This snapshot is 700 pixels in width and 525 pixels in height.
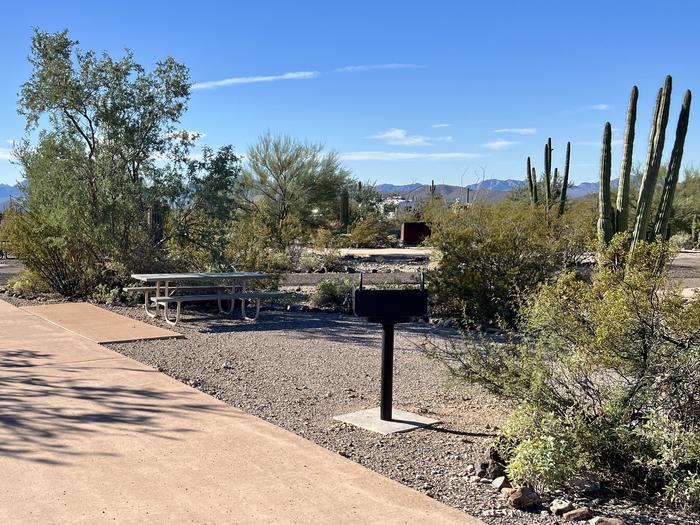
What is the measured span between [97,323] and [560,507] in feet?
27.1

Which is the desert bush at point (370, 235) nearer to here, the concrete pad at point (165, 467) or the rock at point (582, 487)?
the concrete pad at point (165, 467)

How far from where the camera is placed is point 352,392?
6980 mm

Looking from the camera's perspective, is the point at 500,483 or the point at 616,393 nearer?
the point at 500,483

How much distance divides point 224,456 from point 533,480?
1.93 meters

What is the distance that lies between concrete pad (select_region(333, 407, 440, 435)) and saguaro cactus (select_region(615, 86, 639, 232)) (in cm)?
1116

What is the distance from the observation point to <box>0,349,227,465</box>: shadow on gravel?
5066 mm

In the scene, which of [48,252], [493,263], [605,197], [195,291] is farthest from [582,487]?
[605,197]

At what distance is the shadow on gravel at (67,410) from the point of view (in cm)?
507

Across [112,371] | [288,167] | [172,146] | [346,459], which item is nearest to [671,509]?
[346,459]

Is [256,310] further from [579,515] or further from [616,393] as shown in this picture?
[579,515]

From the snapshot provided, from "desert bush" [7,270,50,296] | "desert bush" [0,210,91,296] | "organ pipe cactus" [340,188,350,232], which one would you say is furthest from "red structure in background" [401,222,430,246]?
"desert bush" [0,210,91,296]

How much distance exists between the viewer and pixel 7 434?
5.29 metres

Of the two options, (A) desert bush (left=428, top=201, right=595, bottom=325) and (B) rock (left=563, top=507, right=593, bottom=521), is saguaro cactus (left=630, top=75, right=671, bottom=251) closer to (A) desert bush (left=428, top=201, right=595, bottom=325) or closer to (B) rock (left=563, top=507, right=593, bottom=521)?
(A) desert bush (left=428, top=201, right=595, bottom=325)

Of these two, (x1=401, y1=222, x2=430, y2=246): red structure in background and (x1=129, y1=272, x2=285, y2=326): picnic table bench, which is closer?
(x1=129, y1=272, x2=285, y2=326): picnic table bench
